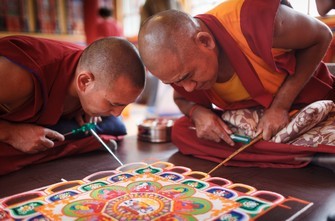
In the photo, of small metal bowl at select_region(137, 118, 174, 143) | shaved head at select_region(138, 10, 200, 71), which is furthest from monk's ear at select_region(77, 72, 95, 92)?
small metal bowl at select_region(137, 118, 174, 143)

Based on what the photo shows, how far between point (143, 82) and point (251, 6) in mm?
649

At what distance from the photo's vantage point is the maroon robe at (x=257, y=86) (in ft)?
4.91

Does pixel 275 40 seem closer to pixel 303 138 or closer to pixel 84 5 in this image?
pixel 303 138

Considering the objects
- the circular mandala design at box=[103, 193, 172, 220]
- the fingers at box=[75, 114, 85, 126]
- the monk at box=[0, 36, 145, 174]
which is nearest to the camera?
the circular mandala design at box=[103, 193, 172, 220]

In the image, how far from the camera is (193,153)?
1.86 m

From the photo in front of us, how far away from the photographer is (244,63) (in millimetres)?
1601

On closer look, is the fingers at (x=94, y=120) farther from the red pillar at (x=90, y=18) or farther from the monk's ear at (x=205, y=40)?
the red pillar at (x=90, y=18)

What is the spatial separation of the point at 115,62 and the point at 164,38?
0.28 meters

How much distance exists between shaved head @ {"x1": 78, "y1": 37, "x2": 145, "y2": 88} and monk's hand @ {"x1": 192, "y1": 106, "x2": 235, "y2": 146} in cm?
41

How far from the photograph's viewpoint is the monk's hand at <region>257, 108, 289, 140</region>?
5.08 feet

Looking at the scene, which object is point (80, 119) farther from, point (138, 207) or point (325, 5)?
point (325, 5)

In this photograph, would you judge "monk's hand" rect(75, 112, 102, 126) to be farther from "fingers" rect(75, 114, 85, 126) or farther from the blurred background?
the blurred background

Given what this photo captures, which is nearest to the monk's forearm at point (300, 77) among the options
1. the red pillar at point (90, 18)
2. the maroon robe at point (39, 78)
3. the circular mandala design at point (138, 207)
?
the circular mandala design at point (138, 207)

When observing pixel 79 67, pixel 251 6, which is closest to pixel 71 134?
pixel 79 67
